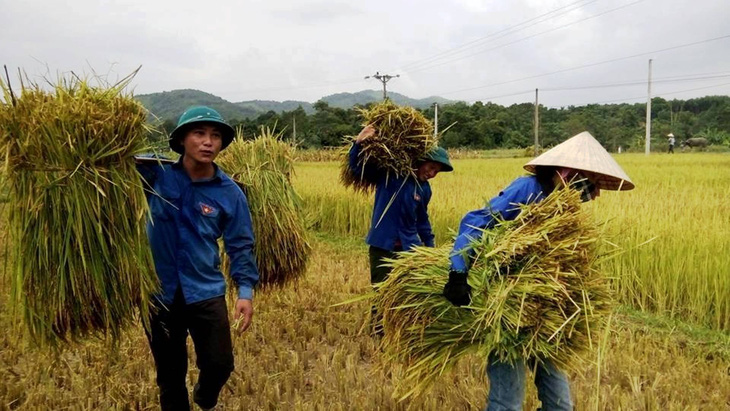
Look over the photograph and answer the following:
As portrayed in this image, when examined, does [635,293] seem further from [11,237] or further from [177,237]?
[11,237]

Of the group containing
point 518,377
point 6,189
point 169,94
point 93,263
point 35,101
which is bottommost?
point 518,377

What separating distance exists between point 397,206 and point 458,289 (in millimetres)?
1803

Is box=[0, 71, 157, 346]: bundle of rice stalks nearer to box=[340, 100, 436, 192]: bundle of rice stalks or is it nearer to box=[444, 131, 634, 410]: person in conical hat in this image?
box=[444, 131, 634, 410]: person in conical hat

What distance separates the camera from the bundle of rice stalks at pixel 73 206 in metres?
2.06

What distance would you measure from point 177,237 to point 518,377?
164cm

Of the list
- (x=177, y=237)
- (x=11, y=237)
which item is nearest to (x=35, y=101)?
(x=11, y=237)

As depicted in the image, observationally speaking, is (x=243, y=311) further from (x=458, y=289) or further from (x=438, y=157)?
(x=438, y=157)

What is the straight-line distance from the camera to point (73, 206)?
6.93 ft

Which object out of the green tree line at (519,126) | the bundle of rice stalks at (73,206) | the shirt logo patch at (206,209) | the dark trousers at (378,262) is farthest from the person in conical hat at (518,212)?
the green tree line at (519,126)

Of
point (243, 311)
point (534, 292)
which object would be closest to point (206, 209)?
point (243, 311)

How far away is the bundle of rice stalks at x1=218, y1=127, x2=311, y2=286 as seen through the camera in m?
3.40

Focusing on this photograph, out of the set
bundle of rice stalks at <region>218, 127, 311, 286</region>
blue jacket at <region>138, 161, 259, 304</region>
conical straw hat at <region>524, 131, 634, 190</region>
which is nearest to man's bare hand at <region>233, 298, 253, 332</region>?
blue jacket at <region>138, 161, 259, 304</region>

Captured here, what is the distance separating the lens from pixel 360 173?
4.07m

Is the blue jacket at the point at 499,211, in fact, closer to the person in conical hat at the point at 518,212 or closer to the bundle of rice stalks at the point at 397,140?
the person in conical hat at the point at 518,212
